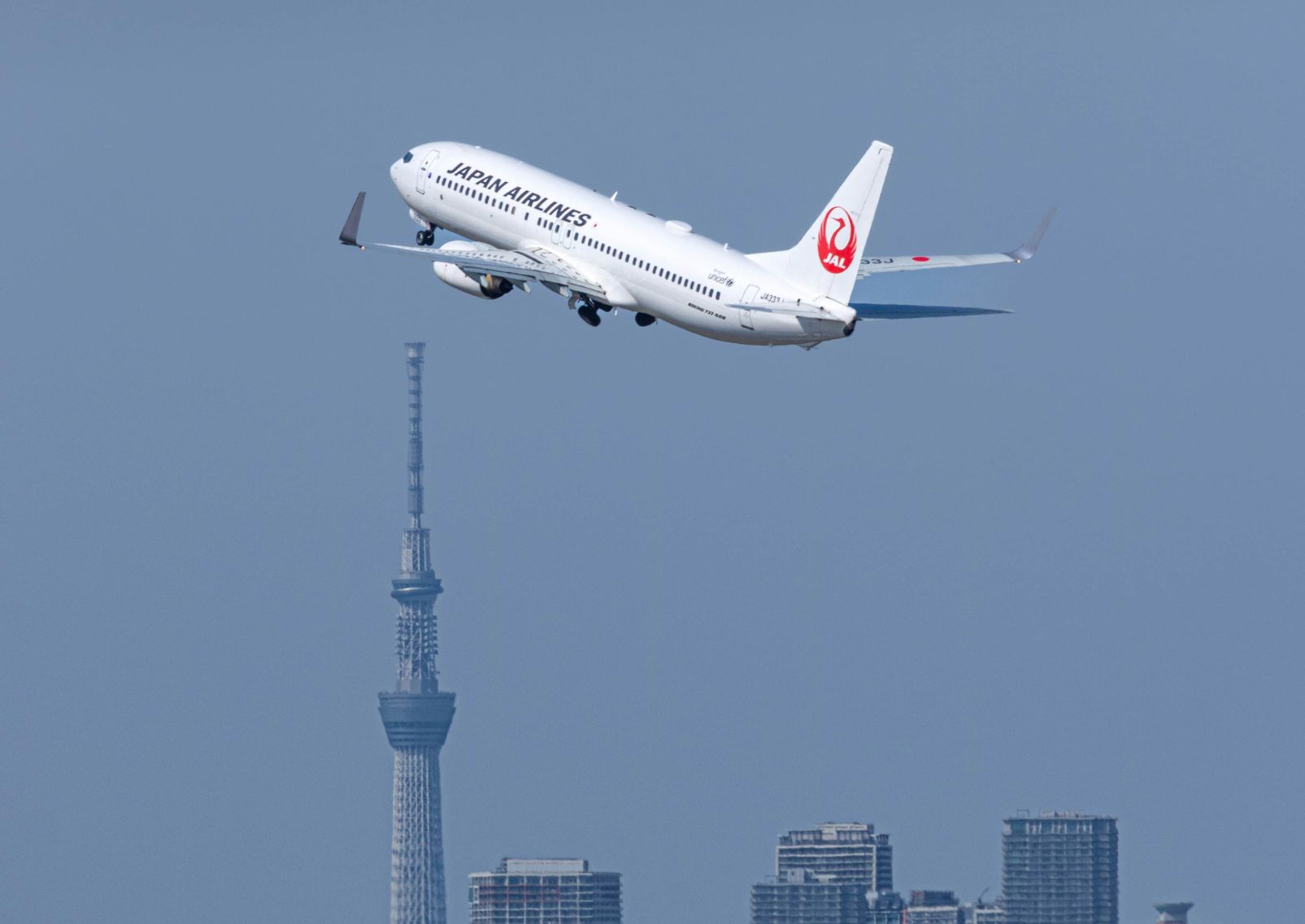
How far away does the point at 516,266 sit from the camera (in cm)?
18162

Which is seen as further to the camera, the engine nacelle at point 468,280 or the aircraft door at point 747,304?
the engine nacelle at point 468,280

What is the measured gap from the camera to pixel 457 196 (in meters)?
196

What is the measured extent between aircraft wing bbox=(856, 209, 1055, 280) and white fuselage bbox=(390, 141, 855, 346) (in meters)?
13.2

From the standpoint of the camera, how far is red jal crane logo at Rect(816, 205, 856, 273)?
568ft

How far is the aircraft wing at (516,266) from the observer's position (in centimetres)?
17962

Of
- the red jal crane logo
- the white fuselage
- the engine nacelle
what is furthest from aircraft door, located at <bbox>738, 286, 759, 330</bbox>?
the engine nacelle

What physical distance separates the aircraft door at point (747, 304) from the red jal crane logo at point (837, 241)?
3800 mm

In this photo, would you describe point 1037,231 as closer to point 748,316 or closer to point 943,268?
point 943,268

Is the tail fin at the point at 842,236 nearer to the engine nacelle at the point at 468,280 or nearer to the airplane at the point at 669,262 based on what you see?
the airplane at the point at 669,262

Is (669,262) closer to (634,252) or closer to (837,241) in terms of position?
(634,252)

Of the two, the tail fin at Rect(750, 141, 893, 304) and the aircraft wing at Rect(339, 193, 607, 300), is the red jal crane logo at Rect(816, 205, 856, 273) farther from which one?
the aircraft wing at Rect(339, 193, 607, 300)

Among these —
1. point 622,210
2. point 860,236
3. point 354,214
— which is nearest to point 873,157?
point 860,236

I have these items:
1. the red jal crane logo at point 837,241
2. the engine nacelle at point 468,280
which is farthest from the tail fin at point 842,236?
the engine nacelle at point 468,280

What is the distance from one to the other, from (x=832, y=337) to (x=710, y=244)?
398 inches
